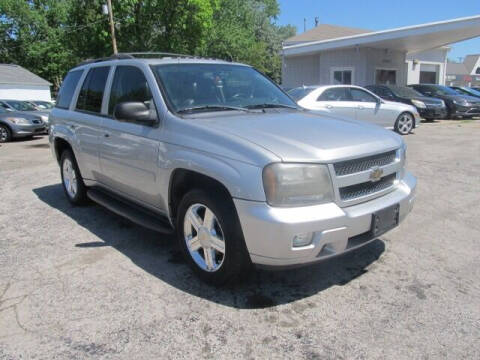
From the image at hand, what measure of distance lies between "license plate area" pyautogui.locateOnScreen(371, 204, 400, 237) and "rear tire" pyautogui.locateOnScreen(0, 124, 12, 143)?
14.8 m

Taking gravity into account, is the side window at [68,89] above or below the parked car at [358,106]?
above

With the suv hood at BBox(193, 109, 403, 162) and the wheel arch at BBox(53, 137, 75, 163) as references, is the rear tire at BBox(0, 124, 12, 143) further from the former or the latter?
the suv hood at BBox(193, 109, 403, 162)

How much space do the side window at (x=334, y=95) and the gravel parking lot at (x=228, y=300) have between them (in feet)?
23.2

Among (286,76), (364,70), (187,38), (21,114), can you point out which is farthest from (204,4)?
(21,114)

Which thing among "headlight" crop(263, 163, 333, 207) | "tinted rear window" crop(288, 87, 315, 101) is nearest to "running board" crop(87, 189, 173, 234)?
"headlight" crop(263, 163, 333, 207)

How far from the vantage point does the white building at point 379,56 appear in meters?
19.4

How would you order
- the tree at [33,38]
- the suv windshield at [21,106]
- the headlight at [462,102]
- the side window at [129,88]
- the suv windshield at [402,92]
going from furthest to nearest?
the tree at [33,38]
the headlight at [462,102]
the suv windshield at [402,92]
the suv windshield at [21,106]
the side window at [129,88]

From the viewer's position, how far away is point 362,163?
10.6 feet

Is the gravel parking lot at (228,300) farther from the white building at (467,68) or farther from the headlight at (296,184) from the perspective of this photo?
the white building at (467,68)

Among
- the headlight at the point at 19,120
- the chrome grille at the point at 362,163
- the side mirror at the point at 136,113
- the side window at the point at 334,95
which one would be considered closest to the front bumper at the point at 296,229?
the chrome grille at the point at 362,163

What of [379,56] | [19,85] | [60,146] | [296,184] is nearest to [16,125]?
[60,146]

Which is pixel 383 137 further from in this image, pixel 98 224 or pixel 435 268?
pixel 98 224

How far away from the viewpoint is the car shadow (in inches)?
132

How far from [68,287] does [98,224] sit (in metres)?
1.65
